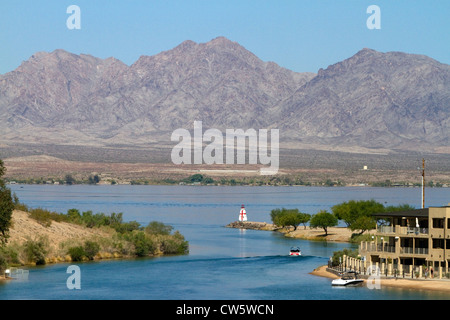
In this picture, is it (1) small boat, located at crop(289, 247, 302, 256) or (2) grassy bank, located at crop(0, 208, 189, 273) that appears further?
(1) small boat, located at crop(289, 247, 302, 256)

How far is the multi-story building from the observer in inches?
2270

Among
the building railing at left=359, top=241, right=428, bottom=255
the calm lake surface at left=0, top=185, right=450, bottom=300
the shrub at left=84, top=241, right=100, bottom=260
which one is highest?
the building railing at left=359, top=241, right=428, bottom=255

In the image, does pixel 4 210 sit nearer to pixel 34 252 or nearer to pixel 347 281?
pixel 34 252

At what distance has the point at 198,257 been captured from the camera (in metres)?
81.1

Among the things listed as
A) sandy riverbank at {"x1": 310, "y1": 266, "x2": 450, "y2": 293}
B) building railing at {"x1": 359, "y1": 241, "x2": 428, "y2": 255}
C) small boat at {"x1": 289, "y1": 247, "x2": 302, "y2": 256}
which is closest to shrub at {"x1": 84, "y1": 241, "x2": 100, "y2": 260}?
small boat at {"x1": 289, "y1": 247, "x2": 302, "y2": 256}

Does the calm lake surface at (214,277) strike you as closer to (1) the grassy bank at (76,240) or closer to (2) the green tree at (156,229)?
(1) the grassy bank at (76,240)

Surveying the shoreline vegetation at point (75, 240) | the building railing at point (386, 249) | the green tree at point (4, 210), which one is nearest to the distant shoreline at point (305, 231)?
the shoreline vegetation at point (75, 240)

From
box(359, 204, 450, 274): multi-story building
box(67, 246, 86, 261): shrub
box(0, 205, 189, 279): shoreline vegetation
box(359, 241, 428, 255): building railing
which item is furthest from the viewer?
box(67, 246, 86, 261): shrub

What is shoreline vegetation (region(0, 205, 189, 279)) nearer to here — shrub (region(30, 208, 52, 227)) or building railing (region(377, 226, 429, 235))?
shrub (region(30, 208, 52, 227))

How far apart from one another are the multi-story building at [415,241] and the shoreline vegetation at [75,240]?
24.1 m

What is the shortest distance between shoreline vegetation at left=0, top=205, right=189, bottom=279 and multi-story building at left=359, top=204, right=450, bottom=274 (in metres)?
24.1
